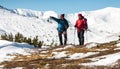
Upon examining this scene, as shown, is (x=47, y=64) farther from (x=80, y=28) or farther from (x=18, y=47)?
(x=18, y=47)

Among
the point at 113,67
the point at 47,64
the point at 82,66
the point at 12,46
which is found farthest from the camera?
the point at 12,46

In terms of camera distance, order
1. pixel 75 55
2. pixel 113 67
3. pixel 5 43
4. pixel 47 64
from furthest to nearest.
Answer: pixel 5 43
pixel 75 55
pixel 47 64
pixel 113 67

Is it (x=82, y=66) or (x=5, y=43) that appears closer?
(x=82, y=66)

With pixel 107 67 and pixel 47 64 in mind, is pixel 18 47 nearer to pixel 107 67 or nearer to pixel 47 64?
pixel 47 64

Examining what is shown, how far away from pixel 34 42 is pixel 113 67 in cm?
3579

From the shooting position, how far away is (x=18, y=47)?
123 ft

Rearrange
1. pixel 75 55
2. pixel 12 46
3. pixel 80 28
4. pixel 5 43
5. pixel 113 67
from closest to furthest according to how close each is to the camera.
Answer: pixel 113 67
pixel 75 55
pixel 80 28
pixel 12 46
pixel 5 43

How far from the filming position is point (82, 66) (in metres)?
18.1

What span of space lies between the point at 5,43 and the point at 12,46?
3.77 m

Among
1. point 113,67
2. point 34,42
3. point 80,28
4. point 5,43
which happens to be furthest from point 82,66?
point 34,42

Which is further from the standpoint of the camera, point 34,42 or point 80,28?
point 34,42

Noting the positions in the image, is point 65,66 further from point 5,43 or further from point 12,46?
point 5,43

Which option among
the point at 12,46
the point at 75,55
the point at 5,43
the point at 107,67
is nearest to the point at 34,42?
the point at 5,43

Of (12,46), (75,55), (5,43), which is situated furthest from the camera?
(5,43)
